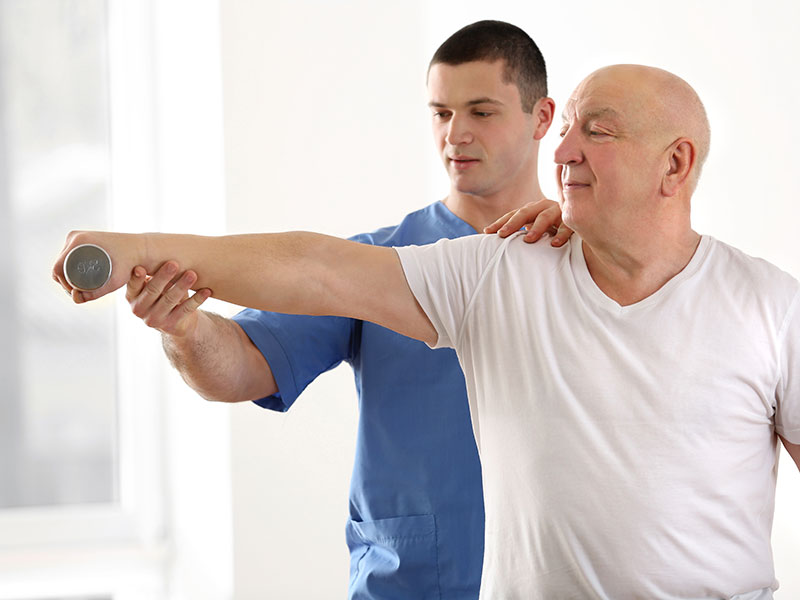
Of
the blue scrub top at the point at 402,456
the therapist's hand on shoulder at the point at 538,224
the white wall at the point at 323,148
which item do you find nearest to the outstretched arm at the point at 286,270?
the therapist's hand on shoulder at the point at 538,224

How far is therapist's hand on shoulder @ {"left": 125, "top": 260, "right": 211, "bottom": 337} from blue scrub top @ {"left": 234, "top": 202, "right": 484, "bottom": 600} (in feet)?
1.12

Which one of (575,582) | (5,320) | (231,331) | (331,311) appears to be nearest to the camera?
(575,582)

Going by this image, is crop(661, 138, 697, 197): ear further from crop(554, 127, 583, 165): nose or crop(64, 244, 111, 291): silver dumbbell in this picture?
crop(64, 244, 111, 291): silver dumbbell

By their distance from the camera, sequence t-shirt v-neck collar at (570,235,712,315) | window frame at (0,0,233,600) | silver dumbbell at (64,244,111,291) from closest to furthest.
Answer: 1. silver dumbbell at (64,244,111,291)
2. t-shirt v-neck collar at (570,235,712,315)
3. window frame at (0,0,233,600)

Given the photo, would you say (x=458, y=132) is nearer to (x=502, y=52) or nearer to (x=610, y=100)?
(x=502, y=52)

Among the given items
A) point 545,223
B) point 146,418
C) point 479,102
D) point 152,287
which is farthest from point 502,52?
point 146,418

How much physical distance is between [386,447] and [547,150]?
103 centimetres

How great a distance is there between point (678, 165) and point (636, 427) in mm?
344

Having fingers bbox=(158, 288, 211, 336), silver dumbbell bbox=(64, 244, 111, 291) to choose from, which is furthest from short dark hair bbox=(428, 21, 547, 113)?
silver dumbbell bbox=(64, 244, 111, 291)

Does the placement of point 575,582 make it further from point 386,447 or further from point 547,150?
point 547,150

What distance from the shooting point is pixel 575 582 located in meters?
1.16

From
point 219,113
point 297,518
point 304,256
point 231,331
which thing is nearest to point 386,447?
point 231,331

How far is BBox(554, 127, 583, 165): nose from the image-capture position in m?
1.25

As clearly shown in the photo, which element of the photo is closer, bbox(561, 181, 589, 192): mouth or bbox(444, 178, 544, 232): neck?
bbox(561, 181, 589, 192): mouth
